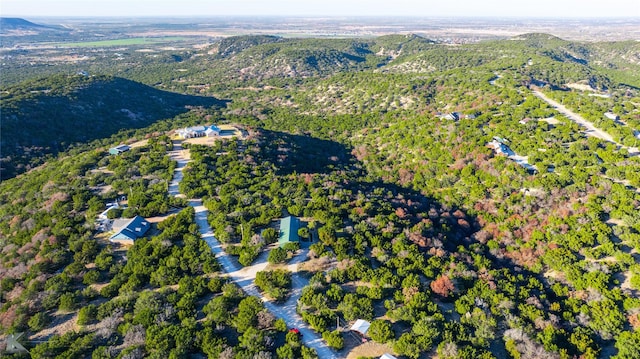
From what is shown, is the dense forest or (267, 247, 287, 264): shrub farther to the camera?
(267, 247, 287, 264): shrub

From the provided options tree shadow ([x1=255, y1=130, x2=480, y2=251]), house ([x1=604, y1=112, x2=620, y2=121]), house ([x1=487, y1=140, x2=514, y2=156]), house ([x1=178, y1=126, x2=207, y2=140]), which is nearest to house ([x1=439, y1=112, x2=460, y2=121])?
house ([x1=487, y1=140, x2=514, y2=156])

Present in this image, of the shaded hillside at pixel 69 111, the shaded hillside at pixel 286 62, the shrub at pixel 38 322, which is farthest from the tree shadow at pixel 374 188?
the shaded hillside at pixel 286 62

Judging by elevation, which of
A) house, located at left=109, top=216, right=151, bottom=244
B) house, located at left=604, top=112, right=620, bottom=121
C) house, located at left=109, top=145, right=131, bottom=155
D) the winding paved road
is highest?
house, located at left=604, top=112, right=620, bottom=121

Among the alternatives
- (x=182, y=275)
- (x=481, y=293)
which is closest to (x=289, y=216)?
(x=182, y=275)

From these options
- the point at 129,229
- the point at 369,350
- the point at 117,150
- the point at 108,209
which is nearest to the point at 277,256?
the point at 369,350

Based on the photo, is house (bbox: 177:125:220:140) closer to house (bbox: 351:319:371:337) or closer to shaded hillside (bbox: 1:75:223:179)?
shaded hillside (bbox: 1:75:223:179)

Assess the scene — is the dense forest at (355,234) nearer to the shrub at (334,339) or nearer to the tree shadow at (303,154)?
the shrub at (334,339)

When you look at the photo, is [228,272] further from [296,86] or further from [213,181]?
[296,86]
